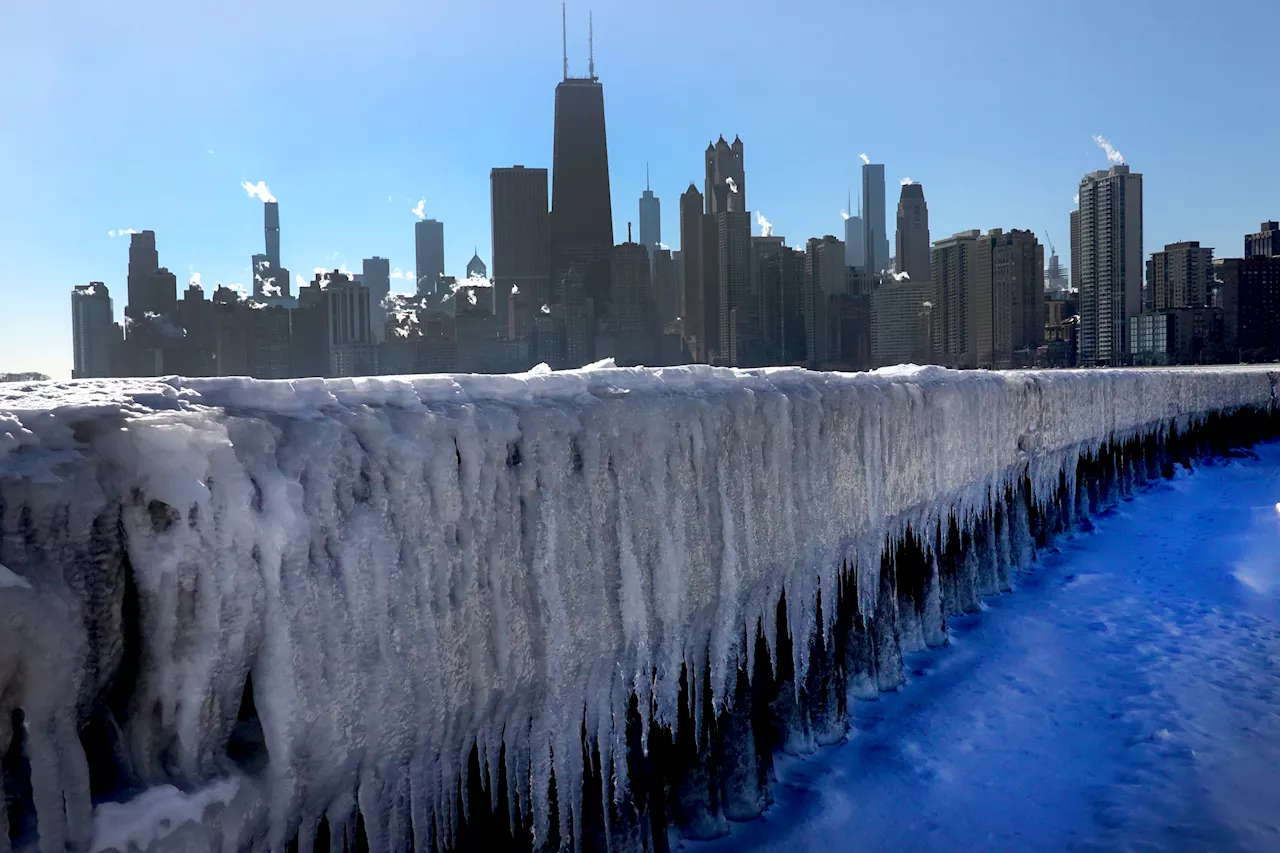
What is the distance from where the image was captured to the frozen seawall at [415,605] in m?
1.50

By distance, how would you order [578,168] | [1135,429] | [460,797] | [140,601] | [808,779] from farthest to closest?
1. [578,168]
2. [1135,429]
3. [808,779]
4. [460,797]
5. [140,601]

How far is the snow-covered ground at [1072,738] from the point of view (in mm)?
3387

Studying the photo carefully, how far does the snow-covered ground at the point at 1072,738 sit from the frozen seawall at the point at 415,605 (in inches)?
12.6

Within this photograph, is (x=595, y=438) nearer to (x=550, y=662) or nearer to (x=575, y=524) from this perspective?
(x=575, y=524)

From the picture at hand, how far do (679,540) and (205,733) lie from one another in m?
1.59

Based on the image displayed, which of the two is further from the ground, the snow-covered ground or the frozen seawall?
the frozen seawall

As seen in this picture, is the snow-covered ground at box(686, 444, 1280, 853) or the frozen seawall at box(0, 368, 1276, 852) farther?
the snow-covered ground at box(686, 444, 1280, 853)

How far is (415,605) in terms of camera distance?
1980mm

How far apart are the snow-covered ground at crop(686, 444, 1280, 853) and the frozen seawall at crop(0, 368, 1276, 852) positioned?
0.32 m

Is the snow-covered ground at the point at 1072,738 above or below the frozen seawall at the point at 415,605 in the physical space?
below

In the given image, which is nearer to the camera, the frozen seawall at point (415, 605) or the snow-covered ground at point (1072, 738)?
the frozen seawall at point (415, 605)

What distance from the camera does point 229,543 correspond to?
64.9 inches

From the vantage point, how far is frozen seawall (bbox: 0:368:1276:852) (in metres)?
1.50

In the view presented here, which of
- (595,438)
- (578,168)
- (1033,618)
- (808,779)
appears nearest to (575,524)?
(595,438)
